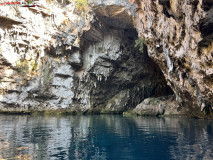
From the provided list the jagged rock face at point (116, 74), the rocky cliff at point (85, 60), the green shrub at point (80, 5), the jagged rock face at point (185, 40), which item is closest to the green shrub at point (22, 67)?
the rocky cliff at point (85, 60)

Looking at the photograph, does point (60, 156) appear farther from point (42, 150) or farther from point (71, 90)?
point (71, 90)

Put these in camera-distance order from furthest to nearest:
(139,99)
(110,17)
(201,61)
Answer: (139,99), (110,17), (201,61)

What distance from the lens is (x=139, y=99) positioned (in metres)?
30.4

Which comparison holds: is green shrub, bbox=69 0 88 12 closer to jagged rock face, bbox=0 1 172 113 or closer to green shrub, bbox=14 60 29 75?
jagged rock face, bbox=0 1 172 113

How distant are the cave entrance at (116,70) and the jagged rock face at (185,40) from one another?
9582 millimetres

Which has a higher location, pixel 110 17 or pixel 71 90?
pixel 110 17

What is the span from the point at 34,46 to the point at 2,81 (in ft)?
19.2

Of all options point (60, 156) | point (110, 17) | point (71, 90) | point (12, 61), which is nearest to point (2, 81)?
point (12, 61)

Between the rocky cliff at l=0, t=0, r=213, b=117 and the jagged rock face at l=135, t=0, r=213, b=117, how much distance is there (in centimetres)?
16

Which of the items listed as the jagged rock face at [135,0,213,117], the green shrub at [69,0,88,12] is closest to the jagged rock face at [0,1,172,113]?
the green shrub at [69,0,88,12]

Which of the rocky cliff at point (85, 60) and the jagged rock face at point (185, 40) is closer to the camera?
the jagged rock face at point (185, 40)

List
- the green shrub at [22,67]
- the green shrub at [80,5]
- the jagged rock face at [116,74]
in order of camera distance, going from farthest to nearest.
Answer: the jagged rock face at [116,74] → the green shrub at [80,5] → the green shrub at [22,67]

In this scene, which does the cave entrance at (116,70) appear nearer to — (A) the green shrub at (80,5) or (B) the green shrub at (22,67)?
(A) the green shrub at (80,5)

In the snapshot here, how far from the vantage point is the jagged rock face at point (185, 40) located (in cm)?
875
